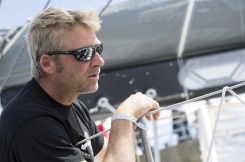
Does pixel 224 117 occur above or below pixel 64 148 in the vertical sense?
below

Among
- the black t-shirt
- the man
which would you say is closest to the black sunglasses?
the man

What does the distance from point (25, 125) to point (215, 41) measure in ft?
4.79

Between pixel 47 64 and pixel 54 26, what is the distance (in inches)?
4.2

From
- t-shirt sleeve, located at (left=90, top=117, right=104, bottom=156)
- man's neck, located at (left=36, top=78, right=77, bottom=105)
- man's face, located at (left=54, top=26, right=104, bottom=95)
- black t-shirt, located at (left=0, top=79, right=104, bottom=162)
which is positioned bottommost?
t-shirt sleeve, located at (left=90, top=117, right=104, bottom=156)

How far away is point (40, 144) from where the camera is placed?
1.31 m

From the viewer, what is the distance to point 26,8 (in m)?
2.96

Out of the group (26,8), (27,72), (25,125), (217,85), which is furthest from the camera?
(26,8)

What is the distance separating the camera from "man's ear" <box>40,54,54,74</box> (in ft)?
4.77

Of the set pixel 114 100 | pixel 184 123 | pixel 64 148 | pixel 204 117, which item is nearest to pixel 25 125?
pixel 64 148

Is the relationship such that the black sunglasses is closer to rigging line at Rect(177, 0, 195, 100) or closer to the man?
the man

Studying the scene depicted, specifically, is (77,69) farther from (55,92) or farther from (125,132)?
(125,132)

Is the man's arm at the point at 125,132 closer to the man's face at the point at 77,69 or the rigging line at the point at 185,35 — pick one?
the man's face at the point at 77,69

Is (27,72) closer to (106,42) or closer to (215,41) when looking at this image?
(106,42)

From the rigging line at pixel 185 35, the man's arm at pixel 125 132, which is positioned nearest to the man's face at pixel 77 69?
the man's arm at pixel 125 132
